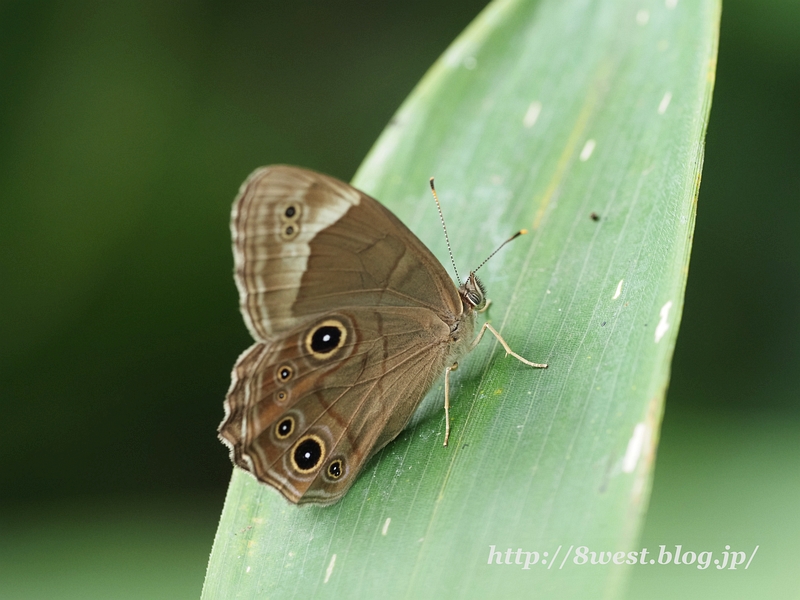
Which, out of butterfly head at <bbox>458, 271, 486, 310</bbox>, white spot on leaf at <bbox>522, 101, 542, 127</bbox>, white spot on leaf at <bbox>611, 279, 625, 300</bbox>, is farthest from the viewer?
white spot on leaf at <bbox>522, 101, 542, 127</bbox>

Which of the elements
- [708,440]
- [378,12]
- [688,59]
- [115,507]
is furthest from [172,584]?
[378,12]

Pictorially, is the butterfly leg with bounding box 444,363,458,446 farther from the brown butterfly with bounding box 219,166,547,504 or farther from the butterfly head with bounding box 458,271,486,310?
the butterfly head with bounding box 458,271,486,310

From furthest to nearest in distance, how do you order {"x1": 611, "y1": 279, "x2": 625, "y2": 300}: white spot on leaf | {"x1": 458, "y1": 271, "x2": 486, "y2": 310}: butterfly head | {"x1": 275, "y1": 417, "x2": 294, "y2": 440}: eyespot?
{"x1": 458, "y1": 271, "x2": 486, "y2": 310}: butterfly head < {"x1": 275, "y1": 417, "x2": 294, "y2": 440}: eyespot < {"x1": 611, "y1": 279, "x2": 625, "y2": 300}: white spot on leaf

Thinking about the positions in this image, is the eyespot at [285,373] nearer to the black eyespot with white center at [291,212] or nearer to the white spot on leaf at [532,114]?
the black eyespot with white center at [291,212]

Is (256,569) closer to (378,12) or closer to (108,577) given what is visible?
(108,577)

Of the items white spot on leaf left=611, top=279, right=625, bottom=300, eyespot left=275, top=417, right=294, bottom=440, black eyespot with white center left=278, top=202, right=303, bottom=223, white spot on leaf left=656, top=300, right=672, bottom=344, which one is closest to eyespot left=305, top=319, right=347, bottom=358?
eyespot left=275, top=417, right=294, bottom=440

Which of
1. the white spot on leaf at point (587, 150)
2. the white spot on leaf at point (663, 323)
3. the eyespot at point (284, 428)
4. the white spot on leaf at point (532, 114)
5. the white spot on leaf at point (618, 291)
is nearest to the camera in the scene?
the white spot on leaf at point (663, 323)

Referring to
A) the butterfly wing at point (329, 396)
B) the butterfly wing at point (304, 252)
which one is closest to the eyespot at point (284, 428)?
the butterfly wing at point (329, 396)
